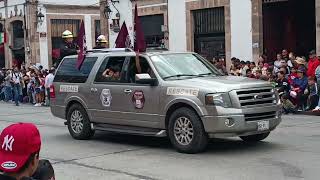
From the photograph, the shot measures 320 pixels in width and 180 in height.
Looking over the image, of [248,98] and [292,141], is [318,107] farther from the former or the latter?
[248,98]

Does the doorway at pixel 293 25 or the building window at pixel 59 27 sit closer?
the doorway at pixel 293 25

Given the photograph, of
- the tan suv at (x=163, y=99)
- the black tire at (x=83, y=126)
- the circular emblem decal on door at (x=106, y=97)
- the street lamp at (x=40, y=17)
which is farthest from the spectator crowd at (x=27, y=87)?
the circular emblem decal on door at (x=106, y=97)

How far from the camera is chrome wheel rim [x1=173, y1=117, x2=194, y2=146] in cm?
920

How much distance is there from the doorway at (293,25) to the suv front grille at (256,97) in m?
14.5

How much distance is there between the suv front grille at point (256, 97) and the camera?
9.03 meters

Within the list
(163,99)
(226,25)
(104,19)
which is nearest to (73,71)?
(163,99)

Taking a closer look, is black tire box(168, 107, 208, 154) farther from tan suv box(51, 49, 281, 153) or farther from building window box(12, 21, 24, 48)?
building window box(12, 21, 24, 48)

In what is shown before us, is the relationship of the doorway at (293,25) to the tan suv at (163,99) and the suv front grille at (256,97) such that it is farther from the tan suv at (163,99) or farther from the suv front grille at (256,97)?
the suv front grille at (256,97)

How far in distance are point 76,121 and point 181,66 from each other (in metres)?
2.72

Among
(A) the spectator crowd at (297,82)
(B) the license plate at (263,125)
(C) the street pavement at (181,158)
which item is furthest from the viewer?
(A) the spectator crowd at (297,82)

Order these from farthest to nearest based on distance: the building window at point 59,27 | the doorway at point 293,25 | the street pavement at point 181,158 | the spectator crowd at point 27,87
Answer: the building window at point 59,27
the spectator crowd at point 27,87
the doorway at point 293,25
the street pavement at point 181,158

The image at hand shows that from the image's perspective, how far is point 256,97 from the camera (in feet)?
30.2

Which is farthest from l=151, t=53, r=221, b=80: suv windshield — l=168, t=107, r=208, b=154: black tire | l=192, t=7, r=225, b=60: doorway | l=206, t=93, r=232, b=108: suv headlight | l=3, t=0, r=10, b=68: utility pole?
l=3, t=0, r=10, b=68: utility pole

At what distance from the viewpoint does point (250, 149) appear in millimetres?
9539
